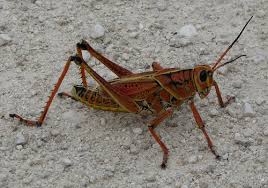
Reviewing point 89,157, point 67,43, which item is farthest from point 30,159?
point 67,43

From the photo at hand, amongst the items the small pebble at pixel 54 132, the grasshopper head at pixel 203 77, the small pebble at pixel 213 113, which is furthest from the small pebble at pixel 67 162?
the small pebble at pixel 213 113

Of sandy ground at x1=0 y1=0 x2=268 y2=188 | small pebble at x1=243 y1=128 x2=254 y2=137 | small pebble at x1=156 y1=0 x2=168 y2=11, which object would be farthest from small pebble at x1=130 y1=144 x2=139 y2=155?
small pebble at x1=156 y1=0 x2=168 y2=11

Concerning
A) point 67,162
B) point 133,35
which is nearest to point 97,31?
point 133,35

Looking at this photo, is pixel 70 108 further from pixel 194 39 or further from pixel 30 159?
pixel 194 39

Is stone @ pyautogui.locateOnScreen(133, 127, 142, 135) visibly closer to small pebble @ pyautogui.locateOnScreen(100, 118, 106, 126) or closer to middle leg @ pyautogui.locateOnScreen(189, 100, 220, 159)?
small pebble @ pyautogui.locateOnScreen(100, 118, 106, 126)

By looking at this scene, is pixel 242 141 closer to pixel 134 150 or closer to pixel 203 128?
pixel 203 128

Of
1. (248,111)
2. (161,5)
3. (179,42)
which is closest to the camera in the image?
(248,111)
